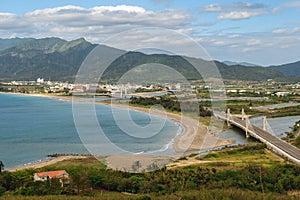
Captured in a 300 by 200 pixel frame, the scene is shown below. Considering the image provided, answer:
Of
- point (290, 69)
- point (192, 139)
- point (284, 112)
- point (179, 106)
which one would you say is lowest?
point (192, 139)

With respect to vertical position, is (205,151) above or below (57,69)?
below

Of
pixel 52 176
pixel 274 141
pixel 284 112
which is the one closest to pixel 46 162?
pixel 52 176

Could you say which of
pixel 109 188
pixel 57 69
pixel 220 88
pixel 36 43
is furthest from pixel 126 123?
pixel 36 43

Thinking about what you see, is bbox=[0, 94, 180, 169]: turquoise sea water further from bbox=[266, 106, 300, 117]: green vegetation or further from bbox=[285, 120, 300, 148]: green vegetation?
bbox=[266, 106, 300, 117]: green vegetation

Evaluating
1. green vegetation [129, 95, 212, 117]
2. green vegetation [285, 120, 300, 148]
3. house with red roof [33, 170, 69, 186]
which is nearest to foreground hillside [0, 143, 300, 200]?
house with red roof [33, 170, 69, 186]

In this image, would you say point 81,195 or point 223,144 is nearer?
point 81,195

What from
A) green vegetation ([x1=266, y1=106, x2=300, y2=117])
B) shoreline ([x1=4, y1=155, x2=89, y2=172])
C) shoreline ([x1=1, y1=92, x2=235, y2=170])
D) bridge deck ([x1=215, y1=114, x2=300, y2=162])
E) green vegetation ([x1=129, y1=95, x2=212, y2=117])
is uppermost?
green vegetation ([x1=129, y1=95, x2=212, y2=117])

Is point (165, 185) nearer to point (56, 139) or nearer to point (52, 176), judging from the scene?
point (52, 176)

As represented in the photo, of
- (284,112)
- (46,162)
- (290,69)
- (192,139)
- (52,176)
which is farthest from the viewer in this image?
(290,69)

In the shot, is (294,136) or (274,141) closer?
(274,141)

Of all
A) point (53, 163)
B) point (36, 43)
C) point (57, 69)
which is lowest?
point (53, 163)

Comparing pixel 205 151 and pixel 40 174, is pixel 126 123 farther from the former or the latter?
pixel 40 174
